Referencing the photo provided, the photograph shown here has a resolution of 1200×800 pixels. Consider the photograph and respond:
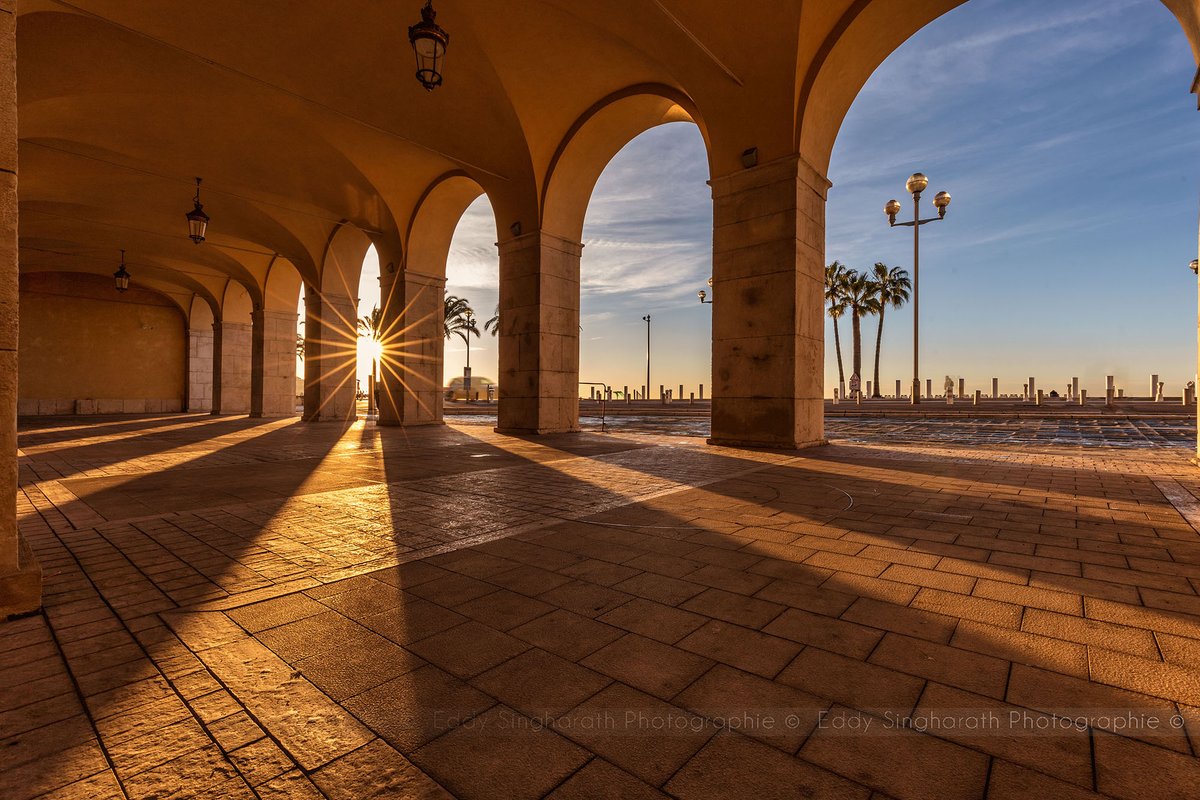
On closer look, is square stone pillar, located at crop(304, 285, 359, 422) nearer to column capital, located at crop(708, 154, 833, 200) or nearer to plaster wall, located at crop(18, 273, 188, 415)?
plaster wall, located at crop(18, 273, 188, 415)

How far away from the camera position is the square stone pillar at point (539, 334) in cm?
1250

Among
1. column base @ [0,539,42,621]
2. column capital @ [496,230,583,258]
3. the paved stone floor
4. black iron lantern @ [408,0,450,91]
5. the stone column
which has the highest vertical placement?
black iron lantern @ [408,0,450,91]

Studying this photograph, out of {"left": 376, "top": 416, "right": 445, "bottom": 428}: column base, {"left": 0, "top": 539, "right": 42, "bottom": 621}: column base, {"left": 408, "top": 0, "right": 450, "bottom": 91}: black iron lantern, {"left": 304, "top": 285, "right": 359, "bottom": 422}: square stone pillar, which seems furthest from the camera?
{"left": 304, "top": 285, "right": 359, "bottom": 422}: square stone pillar

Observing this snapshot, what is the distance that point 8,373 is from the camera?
2506mm

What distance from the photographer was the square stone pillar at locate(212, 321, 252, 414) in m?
25.4

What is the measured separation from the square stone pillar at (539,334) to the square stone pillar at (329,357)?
29.5 ft

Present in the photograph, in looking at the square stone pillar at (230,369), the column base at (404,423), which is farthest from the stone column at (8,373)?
the square stone pillar at (230,369)

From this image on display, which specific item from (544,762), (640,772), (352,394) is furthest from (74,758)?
(352,394)

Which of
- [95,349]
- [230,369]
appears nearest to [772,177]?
[230,369]

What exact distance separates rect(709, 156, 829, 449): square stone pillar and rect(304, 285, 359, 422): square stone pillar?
14.8 m

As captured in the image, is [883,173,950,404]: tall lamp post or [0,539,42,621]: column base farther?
[883,173,950,404]: tall lamp post

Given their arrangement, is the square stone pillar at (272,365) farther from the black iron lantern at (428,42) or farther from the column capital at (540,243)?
the black iron lantern at (428,42)

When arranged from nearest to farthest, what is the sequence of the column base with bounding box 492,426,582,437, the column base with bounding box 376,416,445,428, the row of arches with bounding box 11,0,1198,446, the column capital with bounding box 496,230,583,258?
the row of arches with bounding box 11,0,1198,446 < the column base with bounding box 492,426,582,437 < the column capital with bounding box 496,230,583,258 < the column base with bounding box 376,416,445,428

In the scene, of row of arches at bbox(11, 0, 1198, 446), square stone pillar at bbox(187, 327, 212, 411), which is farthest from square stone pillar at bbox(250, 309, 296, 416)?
square stone pillar at bbox(187, 327, 212, 411)
